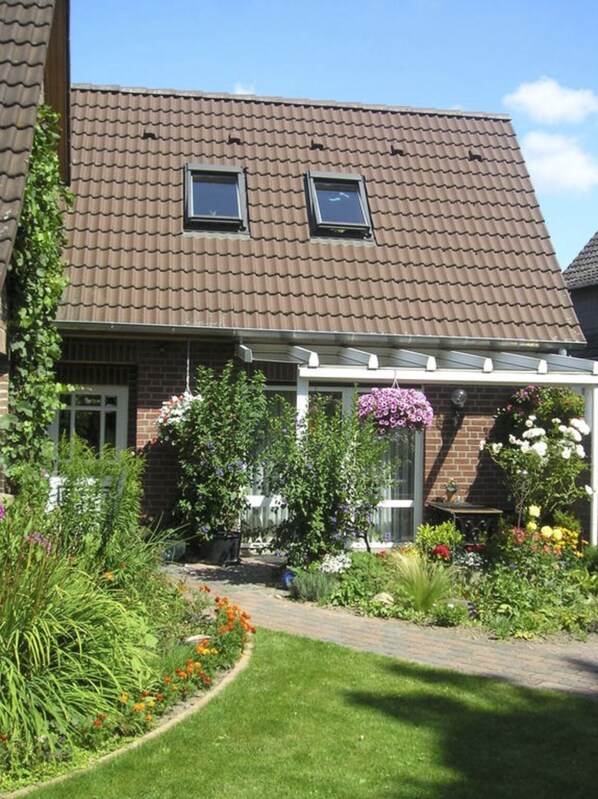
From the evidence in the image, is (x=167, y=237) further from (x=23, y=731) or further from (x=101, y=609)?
(x=23, y=731)

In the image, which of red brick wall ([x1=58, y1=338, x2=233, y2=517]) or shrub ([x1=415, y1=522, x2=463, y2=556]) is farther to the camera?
red brick wall ([x1=58, y1=338, x2=233, y2=517])

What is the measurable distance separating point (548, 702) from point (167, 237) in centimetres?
857

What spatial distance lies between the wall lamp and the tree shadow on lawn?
6066mm

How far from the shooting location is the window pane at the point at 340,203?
1379 centimetres

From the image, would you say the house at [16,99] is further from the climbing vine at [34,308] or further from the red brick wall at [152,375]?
the red brick wall at [152,375]

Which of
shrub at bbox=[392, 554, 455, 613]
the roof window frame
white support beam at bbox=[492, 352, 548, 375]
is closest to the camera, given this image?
shrub at bbox=[392, 554, 455, 613]

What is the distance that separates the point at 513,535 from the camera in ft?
32.4

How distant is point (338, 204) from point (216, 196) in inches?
70.5

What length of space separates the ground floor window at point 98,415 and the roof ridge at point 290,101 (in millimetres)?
5562

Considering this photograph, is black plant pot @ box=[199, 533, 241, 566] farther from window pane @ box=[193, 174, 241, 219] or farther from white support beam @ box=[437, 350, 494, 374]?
window pane @ box=[193, 174, 241, 219]

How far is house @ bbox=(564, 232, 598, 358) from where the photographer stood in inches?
958

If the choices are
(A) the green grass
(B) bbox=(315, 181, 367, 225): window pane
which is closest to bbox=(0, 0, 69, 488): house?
(A) the green grass

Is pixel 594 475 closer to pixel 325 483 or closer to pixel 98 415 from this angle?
pixel 325 483

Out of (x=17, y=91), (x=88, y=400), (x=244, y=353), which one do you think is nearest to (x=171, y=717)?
(x=17, y=91)
